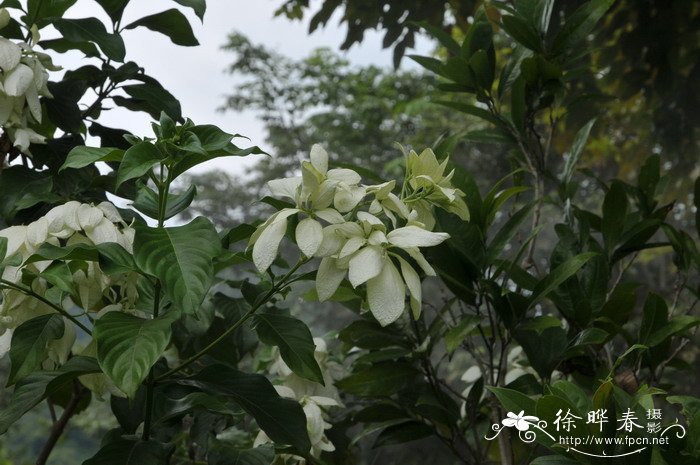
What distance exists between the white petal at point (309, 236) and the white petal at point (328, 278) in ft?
0.09

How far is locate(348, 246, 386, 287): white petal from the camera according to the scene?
579 millimetres

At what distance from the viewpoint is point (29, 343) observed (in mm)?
699

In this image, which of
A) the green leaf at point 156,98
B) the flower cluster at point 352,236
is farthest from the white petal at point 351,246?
the green leaf at point 156,98

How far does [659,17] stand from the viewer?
2.45 m

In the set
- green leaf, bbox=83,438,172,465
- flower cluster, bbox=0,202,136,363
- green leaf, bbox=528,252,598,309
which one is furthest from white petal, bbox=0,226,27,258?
green leaf, bbox=528,252,598,309

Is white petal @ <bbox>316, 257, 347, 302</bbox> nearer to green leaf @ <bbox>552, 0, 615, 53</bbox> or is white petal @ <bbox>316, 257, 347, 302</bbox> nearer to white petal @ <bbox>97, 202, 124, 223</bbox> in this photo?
white petal @ <bbox>97, 202, 124, 223</bbox>

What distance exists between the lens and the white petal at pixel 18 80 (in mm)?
771

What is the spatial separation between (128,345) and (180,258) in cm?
8

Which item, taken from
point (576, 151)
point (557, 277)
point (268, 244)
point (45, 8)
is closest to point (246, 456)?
point (268, 244)

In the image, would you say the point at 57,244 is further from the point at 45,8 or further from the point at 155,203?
the point at 45,8

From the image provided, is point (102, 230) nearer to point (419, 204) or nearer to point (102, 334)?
point (102, 334)

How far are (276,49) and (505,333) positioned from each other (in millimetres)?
4951

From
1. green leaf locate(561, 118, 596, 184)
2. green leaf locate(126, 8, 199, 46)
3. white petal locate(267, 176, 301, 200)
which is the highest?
green leaf locate(126, 8, 199, 46)

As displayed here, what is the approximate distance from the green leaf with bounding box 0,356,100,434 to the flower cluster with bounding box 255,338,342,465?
29cm
